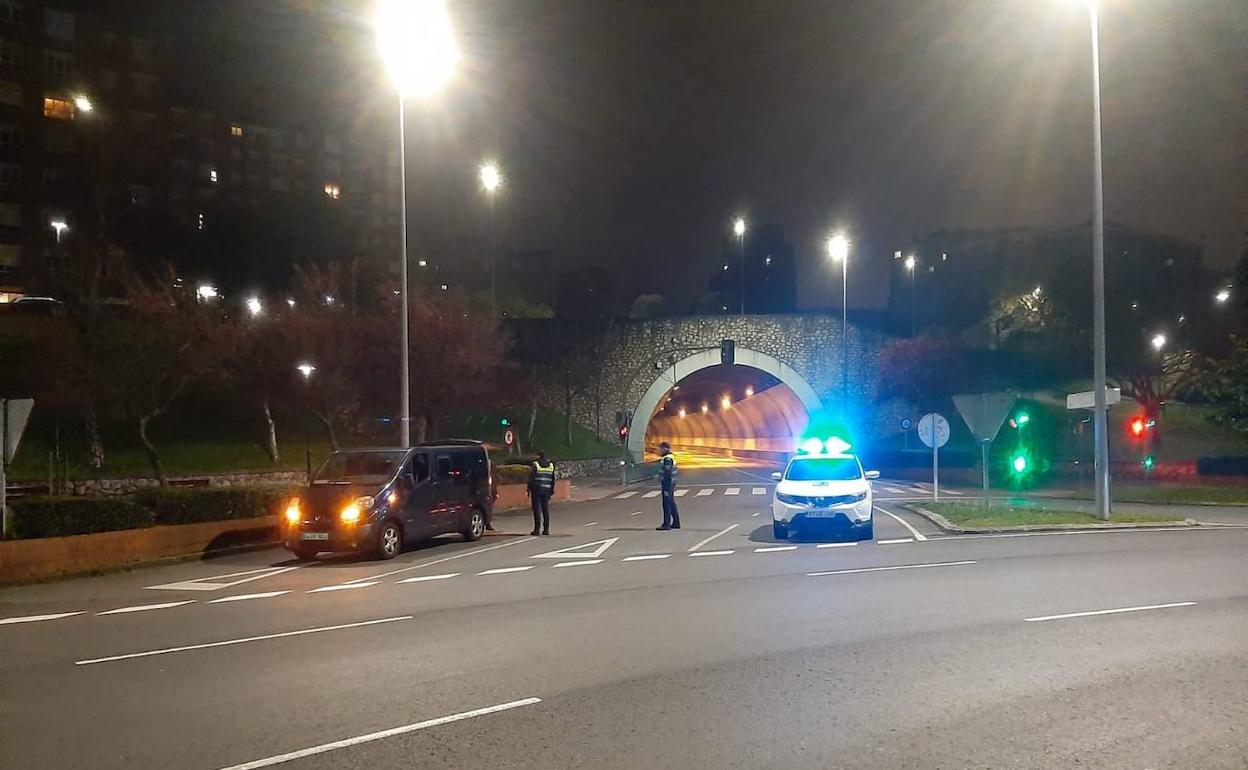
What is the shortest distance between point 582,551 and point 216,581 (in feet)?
20.7

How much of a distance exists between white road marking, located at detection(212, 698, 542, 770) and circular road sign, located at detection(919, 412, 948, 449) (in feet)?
61.4

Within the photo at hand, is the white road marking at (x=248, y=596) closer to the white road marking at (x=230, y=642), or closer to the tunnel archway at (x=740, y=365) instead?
the white road marking at (x=230, y=642)

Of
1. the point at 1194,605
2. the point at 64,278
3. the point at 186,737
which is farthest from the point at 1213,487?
the point at 64,278

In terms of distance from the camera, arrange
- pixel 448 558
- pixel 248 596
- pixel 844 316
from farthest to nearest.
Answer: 1. pixel 844 316
2. pixel 448 558
3. pixel 248 596

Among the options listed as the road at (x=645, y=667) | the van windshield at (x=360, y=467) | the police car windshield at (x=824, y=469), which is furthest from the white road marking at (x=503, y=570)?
the police car windshield at (x=824, y=469)

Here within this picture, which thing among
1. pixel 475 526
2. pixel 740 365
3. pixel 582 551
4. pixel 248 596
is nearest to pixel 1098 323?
pixel 582 551

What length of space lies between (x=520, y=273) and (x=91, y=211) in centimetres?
3782

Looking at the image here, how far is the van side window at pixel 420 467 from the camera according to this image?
17.5 meters

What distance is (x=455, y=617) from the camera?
10.1 m

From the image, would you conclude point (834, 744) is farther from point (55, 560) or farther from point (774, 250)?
point (774, 250)

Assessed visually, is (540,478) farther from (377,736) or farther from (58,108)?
(58,108)

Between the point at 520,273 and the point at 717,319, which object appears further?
the point at 520,273

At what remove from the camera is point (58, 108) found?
6216cm

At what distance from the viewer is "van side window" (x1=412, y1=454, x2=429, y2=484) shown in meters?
17.5
